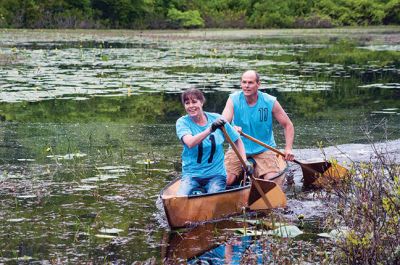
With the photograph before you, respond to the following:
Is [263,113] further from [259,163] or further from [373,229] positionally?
[373,229]

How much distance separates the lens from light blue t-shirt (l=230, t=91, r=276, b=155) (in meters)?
8.38

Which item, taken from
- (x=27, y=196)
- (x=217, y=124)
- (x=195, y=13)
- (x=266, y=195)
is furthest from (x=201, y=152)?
(x=195, y=13)

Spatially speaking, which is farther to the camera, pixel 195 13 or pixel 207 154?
pixel 195 13

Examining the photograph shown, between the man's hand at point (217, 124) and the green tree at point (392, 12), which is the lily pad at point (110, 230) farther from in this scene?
the green tree at point (392, 12)

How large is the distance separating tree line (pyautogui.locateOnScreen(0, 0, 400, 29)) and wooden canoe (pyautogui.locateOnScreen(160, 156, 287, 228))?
126 feet

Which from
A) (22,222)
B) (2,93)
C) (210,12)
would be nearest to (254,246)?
(22,222)

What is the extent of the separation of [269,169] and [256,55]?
18801 millimetres

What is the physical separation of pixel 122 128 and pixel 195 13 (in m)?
41.2

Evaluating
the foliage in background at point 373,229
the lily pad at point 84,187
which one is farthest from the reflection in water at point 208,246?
the lily pad at point 84,187

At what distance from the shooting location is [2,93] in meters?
15.4

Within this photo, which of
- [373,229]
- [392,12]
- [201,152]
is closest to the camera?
[373,229]

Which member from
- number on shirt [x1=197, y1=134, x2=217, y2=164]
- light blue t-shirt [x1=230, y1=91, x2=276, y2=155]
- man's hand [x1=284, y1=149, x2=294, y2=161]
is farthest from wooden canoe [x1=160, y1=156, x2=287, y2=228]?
light blue t-shirt [x1=230, y1=91, x2=276, y2=155]

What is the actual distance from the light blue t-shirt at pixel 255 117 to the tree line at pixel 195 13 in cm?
3735

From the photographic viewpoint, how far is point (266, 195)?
24.4 ft
